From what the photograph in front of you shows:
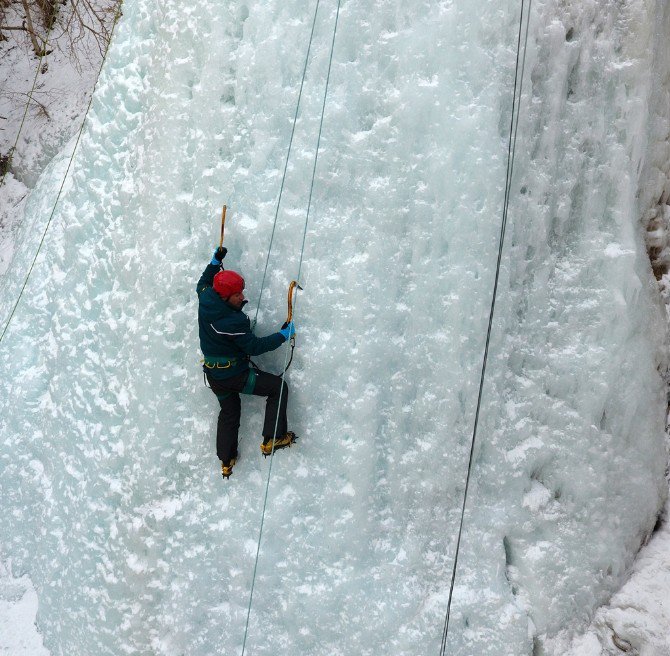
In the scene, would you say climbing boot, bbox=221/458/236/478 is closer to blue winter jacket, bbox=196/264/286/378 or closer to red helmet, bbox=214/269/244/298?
blue winter jacket, bbox=196/264/286/378

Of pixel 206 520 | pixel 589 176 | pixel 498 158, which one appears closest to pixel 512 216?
pixel 498 158

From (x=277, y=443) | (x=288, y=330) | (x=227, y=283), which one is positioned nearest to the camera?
(x=227, y=283)

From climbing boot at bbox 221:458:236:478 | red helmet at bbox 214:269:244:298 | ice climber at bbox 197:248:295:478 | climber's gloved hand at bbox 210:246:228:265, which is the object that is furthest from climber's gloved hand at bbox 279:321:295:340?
climbing boot at bbox 221:458:236:478

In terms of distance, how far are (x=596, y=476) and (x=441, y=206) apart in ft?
6.19

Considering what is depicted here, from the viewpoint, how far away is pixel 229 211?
3619mm

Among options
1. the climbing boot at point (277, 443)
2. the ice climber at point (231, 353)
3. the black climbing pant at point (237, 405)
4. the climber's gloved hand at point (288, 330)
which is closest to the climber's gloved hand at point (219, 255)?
the ice climber at point (231, 353)

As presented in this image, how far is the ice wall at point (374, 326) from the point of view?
352 cm

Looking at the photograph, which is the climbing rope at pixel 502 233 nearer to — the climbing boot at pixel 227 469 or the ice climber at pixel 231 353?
the ice climber at pixel 231 353

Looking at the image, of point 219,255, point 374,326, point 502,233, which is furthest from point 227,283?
point 502,233

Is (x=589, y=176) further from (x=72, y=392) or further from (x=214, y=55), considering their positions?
(x=72, y=392)

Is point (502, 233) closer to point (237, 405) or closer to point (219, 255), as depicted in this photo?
point (219, 255)

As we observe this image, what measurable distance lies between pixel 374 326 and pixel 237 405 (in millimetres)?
889

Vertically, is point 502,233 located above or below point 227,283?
above

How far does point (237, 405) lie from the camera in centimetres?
358
